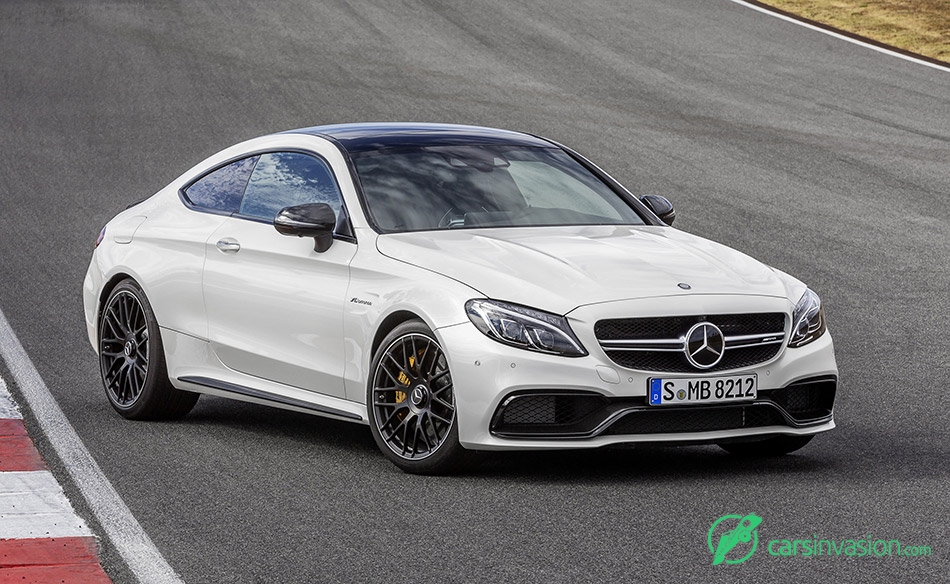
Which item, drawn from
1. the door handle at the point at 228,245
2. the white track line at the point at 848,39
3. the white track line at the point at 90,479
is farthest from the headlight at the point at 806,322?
the white track line at the point at 848,39

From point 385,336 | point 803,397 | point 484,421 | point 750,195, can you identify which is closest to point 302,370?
point 385,336

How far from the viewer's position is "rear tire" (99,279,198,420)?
337 inches

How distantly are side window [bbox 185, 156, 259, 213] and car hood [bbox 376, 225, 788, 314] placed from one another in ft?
4.59

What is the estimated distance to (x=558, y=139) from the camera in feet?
65.0

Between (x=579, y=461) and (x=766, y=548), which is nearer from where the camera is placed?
(x=766, y=548)

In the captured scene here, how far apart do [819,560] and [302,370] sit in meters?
2.99

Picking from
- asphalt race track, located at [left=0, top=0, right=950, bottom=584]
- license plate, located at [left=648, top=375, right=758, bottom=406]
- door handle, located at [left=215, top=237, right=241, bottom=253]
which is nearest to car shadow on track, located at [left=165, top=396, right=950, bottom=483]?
asphalt race track, located at [left=0, top=0, right=950, bottom=584]

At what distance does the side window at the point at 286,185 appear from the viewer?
7.94 m

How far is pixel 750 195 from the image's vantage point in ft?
54.7

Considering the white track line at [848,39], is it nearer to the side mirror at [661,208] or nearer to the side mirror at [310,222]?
the side mirror at [661,208]

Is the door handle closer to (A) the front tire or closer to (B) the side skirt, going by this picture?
(B) the side skirt

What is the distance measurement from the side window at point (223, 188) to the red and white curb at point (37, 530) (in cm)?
173

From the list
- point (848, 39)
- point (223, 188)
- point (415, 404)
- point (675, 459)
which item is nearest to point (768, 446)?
point (675, 459)

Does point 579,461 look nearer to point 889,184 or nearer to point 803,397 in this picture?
point 803,397
